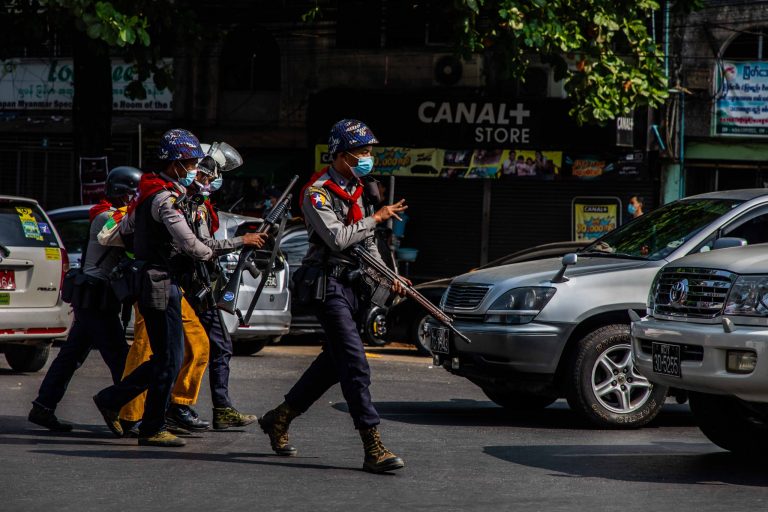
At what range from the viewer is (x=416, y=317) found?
52.5ft

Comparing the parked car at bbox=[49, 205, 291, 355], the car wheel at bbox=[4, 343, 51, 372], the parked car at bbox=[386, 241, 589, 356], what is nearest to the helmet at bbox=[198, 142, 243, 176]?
the car wheel at bbox=[4, 343, 51, 372]

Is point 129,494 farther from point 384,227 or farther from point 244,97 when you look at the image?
point 244,97

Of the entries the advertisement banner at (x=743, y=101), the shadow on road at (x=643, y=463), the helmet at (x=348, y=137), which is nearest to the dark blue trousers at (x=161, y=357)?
the helmet at (x=348, y=137)

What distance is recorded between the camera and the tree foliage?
1847 centimetres

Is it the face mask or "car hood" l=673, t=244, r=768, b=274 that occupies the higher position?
the face mask

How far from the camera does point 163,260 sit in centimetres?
798

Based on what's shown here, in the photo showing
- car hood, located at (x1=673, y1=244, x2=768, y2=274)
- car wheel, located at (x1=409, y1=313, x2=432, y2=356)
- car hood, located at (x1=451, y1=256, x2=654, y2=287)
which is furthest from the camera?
car wheel, located at (x1=409, y1=313, x2=432, y2=356)

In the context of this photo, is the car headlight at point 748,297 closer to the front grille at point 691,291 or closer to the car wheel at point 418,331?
the front grille at point 691,291

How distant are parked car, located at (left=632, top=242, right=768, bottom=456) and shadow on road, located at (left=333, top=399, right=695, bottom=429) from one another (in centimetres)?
155

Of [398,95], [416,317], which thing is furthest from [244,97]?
[416,317]

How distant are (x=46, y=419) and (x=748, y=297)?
4428 mm

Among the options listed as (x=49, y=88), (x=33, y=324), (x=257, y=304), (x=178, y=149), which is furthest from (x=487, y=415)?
(x=49, y=88)

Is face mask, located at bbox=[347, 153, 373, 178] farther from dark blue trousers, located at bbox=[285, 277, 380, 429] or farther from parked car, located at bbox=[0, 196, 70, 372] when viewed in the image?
parked car, located at bbox=[0, 196, 70, 372]

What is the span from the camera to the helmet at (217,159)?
27.9 feet
